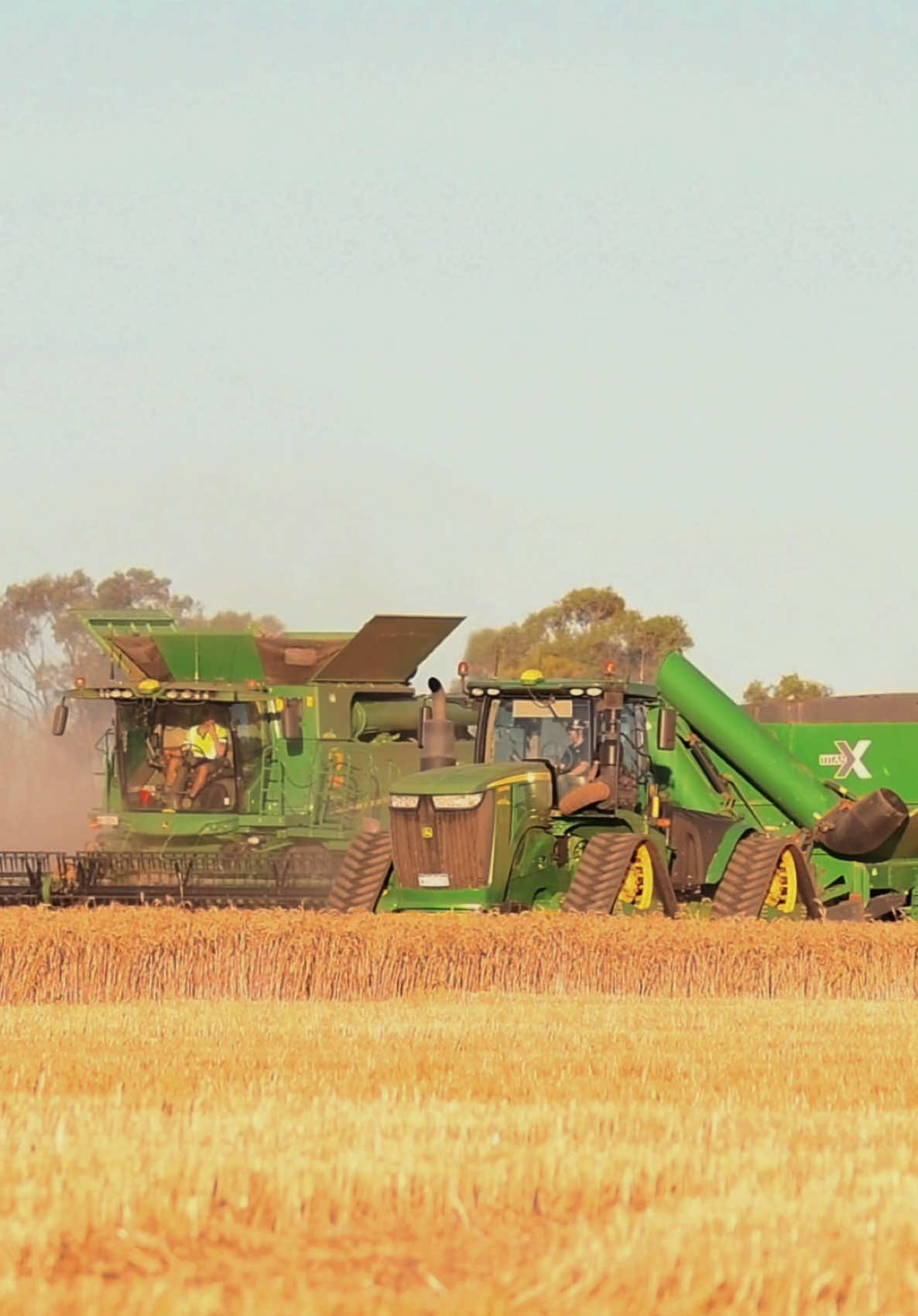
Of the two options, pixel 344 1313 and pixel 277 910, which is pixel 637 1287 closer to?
pixel 344 1313

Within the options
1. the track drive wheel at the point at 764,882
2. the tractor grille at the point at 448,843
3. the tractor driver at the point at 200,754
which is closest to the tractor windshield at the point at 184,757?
the tractor driver at the point at 200,754

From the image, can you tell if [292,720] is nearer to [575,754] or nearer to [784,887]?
[575,754]

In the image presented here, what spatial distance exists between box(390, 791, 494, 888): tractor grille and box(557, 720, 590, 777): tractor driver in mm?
1013

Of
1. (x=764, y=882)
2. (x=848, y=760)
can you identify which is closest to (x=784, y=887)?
(x=764, y=882)

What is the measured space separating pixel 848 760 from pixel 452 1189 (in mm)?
15669

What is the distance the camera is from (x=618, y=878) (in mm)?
17812

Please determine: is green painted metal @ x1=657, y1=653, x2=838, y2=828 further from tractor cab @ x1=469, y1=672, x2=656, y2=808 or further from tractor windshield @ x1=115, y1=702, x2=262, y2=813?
tractor windshield @ x1=115, y1=702, x2=262, y2=813

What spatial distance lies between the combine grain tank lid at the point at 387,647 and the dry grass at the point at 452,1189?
14.4 m

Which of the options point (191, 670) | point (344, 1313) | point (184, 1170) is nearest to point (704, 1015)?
point (184, 1170)

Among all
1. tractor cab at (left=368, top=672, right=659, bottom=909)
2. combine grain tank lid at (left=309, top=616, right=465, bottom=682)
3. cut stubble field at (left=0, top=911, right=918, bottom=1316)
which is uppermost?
combine grain tank lid at (left=309, top=616, right=465, bottom=682)

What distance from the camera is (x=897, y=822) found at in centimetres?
2081

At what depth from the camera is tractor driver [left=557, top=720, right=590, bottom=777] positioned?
1852cm

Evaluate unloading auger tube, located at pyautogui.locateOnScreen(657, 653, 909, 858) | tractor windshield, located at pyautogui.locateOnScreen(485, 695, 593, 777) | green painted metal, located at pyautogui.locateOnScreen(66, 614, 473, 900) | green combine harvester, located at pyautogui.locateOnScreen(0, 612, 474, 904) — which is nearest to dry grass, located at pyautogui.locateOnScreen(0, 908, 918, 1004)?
tractor windshield, located at pyautogui.locateOnScreen(485, 695, 593, 777)

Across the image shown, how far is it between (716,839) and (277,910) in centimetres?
412
